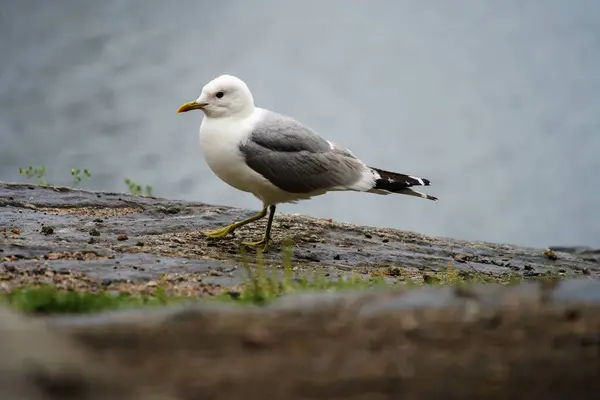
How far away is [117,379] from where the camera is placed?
267 centimetres

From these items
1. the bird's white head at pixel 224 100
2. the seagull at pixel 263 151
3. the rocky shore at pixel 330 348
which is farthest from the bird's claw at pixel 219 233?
the rocky shore at pixel 330 348

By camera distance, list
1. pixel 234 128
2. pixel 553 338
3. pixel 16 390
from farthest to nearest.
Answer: pixel 234 128 < pixel 553 338 < pixel 16 390

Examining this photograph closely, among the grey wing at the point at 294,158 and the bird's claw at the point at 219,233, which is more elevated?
the grey wing at the point at 294,158

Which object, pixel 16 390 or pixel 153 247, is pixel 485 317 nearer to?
pixel 16 390

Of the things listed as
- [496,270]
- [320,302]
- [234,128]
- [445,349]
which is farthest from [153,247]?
[445,349]

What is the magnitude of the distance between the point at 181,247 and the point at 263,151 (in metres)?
1.05

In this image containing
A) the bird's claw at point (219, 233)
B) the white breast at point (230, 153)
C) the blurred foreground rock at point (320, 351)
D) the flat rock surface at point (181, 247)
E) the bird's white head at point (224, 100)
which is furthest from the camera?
the bird's claw at point (219, 233)

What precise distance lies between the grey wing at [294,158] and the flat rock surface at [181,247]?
67 centimetres

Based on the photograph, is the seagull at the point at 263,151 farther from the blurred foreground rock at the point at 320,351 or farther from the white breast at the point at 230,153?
the blurred foreground rock at the point at 320,351

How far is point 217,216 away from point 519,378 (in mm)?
5994

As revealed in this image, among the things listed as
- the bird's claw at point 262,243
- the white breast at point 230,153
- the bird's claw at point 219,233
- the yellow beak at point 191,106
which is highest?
the yellow beak at point 191,106

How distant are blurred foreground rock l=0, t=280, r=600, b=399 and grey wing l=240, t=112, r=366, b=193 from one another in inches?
143

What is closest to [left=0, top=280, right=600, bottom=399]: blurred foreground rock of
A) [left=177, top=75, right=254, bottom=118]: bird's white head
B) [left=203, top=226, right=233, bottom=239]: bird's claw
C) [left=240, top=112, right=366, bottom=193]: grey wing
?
[left=240, top=112, right=366, bottom=193]: grey wing

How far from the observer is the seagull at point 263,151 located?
23.2 ft
